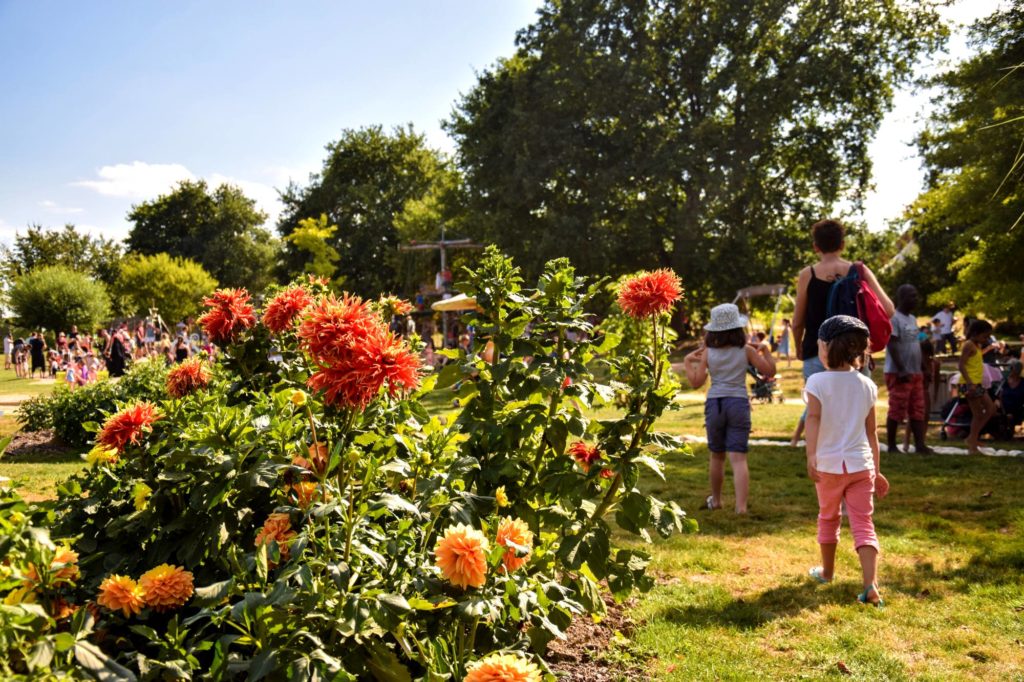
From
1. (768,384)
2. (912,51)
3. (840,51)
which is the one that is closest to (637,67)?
(840,51)

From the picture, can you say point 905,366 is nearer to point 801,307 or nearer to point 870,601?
point 801,307

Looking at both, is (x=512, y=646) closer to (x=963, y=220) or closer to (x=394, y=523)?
(x=394, y=523)

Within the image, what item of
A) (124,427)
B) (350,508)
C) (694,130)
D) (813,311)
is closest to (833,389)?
(813,311)

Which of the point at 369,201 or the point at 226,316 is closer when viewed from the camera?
the point at 226,316

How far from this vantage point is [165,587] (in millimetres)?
1972

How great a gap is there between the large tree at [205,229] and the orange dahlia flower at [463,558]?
62.3 metres

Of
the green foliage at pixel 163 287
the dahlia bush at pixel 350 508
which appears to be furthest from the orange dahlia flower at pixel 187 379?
the green foliage at pixel 163 287

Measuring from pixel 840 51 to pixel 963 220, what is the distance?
1569 centimetres

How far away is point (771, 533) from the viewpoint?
5195 mm

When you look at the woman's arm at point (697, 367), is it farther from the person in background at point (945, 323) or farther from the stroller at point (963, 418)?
the person in background at point (945, 323)

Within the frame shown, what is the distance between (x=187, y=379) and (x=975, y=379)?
875cm

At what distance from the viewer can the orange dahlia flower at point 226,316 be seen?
9.27 feet

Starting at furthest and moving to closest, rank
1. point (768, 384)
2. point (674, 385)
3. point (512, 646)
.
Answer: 1. point (768, 384)
2. point (674, 385)
3. point (512, 646)

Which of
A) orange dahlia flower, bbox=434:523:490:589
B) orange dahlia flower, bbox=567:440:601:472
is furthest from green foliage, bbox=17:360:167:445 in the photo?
orange dahlia flower, bbox=434:523:490:589
